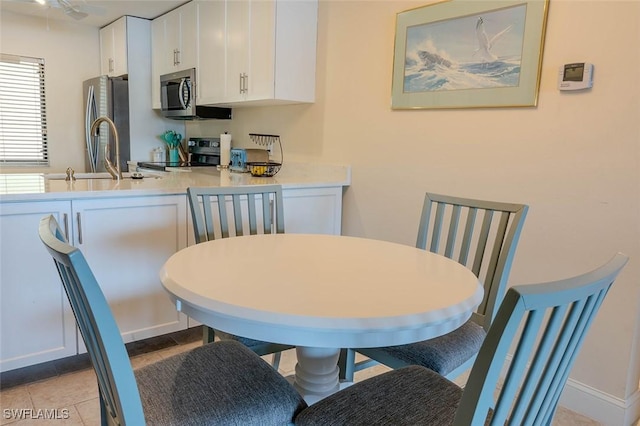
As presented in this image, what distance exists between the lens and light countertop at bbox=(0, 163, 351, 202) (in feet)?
6.27

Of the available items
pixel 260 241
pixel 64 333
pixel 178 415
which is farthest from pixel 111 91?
pixel 178 415

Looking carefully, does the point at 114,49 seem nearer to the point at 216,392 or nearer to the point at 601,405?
the point at 216,392

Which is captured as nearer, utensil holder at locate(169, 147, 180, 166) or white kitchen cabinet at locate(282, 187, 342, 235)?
white kitchen cabinet at locate(282, 187, 342, 235)

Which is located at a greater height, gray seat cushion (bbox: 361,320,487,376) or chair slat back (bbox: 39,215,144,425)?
chair slat back (bbox: 39,215,144,425)

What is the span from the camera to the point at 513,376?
70 centimetres

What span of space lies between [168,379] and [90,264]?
1169 millimetres

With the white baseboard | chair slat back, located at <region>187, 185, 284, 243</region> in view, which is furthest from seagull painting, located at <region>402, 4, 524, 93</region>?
the white baseboard

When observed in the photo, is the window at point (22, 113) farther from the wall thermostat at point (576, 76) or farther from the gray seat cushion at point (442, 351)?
the wall thermostat at point (576, 76)

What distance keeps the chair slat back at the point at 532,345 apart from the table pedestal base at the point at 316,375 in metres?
0.68

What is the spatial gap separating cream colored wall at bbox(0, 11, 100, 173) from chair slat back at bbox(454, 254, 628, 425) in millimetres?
4935

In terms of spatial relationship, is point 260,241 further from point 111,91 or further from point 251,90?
point 111,91

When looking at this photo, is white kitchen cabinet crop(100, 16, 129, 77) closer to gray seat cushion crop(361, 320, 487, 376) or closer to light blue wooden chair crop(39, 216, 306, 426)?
light blue wooden chair crop(39, 216, 306, 426)

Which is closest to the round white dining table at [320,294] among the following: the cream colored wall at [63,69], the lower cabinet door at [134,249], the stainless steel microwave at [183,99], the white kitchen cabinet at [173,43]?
the lower cabinet door at [134,249]

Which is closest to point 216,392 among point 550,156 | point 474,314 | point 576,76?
point 474,314
